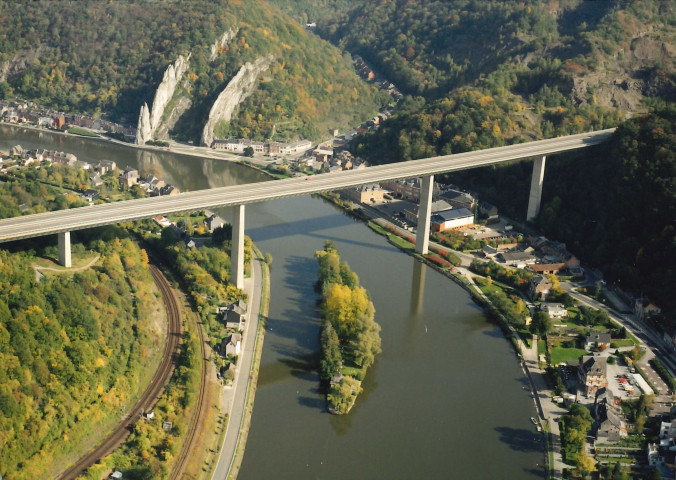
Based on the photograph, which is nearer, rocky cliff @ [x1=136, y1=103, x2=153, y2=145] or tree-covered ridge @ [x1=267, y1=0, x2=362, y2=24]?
rocky cliff @ [x1=136, y1=103, x2=153, y2=145]

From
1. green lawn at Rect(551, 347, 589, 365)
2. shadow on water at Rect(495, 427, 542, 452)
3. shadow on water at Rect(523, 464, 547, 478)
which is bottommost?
shadow on water at Rect(523, 464, 547, 478)

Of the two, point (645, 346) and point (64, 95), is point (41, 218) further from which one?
point (64, 95)

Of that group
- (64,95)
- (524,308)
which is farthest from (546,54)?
(64,95)

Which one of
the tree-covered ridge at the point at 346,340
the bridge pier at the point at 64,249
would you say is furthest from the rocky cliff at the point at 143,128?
the tree-covered ridge at the point at 346,340

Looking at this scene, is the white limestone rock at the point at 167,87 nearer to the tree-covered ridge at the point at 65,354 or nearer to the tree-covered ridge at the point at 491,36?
the tree-covered ridge at the point at 491,36

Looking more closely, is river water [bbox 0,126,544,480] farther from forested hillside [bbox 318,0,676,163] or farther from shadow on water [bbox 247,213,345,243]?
forested hillside [bbox 318,0,676,163]

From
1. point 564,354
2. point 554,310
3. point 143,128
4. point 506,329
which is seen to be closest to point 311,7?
point 143,128

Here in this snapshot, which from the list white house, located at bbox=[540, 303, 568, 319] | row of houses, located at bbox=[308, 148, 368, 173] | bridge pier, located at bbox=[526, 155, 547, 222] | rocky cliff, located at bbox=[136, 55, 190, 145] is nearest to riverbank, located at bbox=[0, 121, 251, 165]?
rocky cliff, located at bbox=[136, 55, 190, 145]
